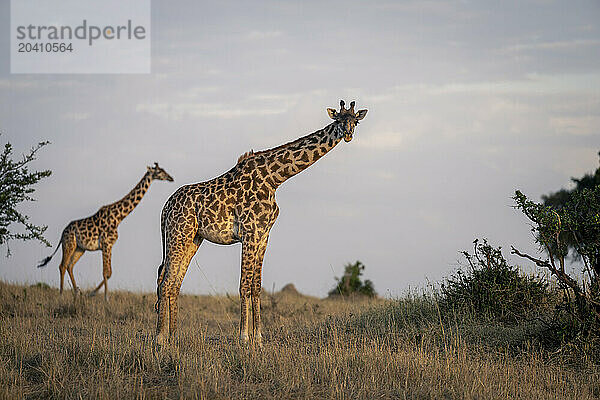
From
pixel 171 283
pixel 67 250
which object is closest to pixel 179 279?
pixel 171 283

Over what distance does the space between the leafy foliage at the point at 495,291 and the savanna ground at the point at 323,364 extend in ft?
1.21

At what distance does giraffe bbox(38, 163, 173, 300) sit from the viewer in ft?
66.0

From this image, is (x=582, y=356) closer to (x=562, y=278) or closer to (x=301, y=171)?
(x=562, y=278)

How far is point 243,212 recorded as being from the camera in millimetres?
11477

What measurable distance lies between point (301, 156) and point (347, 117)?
109 centimetres

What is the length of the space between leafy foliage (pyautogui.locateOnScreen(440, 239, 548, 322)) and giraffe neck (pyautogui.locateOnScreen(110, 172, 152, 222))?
1085 cm

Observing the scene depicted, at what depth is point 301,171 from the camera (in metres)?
11.8

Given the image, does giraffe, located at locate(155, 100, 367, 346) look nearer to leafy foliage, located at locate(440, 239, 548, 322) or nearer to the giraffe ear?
the giraffe ear

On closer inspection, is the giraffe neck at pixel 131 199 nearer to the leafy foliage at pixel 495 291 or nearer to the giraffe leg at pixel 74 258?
the giraffe leg at pixel 74 258

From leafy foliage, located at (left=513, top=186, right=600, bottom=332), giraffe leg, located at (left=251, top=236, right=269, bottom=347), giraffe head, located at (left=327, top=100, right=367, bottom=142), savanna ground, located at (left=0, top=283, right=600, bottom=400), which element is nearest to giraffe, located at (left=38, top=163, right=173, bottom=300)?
savanna ground, located at (left=0, top=283, right=600, bottom=400)

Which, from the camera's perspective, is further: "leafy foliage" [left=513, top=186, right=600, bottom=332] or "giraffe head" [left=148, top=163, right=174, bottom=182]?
"giraffe head" [left=148, top=163, right=174, bottom=182]

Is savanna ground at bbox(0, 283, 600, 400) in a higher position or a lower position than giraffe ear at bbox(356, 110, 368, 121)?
lower

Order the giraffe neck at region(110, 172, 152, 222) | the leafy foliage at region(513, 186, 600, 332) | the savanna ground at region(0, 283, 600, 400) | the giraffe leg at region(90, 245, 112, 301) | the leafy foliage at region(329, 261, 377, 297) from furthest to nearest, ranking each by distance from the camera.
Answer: the leafy foliage at region(329, 261, 377, 297) < the giraffe neck at region(110, 172, 152, 222) < the giraffe leg at region(90, 245, 112, 301) < the leafy foliage at region(513, 186, 600, 332) < the savanna ground at region(0, 283, 600, 400)

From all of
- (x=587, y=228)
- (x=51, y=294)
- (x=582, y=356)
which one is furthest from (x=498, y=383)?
(x=51, y=294)
